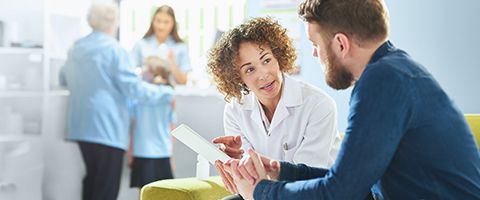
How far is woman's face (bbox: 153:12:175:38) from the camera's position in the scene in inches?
140

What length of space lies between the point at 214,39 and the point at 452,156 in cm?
253

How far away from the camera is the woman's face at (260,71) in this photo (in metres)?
2.01

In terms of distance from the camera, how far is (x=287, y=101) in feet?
6.55

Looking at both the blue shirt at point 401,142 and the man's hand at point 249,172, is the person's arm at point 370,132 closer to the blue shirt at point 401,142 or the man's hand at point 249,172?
the blue shirt at point 401,142

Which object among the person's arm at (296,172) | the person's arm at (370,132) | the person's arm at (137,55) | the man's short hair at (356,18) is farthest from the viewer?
the person's arm at (137,55)

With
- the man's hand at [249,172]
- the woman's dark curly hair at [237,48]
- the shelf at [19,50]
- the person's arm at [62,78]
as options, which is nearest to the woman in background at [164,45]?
the person's arm at [62,78]

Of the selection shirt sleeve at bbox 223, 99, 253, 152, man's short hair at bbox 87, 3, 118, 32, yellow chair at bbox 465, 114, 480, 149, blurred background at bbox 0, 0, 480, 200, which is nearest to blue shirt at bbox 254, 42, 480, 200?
shirt sleeve at bbox 223, 99, 253, 152

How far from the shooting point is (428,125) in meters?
1.20

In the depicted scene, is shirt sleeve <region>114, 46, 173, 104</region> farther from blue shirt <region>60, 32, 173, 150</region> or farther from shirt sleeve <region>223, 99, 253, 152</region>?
shirt sleeve <region>223, 99, 253, 152</region>

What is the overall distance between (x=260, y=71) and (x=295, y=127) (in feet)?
0.67

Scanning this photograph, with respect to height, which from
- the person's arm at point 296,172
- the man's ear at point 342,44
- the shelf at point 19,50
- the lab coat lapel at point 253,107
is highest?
the man's ear at point 342,44

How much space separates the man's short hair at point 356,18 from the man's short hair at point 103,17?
7.43ft

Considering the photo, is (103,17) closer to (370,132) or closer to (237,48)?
(237,48)

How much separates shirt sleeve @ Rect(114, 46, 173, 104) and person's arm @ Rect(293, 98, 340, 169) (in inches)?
65.6
